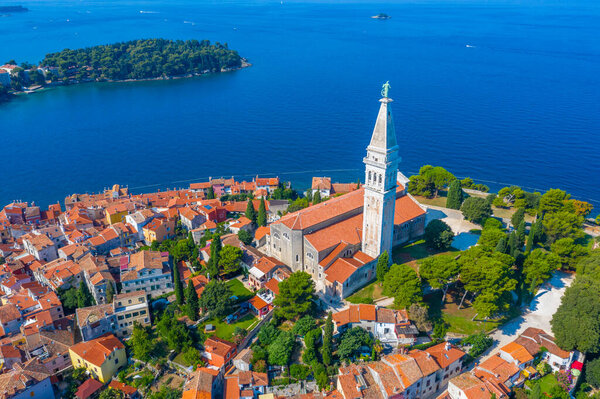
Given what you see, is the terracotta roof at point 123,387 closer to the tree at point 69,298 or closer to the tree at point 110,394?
the tree at point 110,394

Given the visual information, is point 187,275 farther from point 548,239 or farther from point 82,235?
point 548,239

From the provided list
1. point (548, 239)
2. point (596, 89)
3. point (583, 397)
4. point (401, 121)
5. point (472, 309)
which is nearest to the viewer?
point (583, 397)

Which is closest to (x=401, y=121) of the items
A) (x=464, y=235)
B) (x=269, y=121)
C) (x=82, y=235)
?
(x=269, y=121)

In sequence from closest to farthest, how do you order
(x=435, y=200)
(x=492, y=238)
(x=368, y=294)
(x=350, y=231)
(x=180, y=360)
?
(x=180, y=360)
(x=368, y=294)
(x=350, y=231)
(x=492, y=238)
(x=435, y=200)

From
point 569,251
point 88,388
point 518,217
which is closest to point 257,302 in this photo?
point 88,388

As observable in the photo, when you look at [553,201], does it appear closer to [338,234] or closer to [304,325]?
[338,234]

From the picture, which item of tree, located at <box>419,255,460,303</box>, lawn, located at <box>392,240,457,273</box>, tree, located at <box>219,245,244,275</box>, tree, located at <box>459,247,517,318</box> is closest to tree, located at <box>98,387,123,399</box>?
tree, located at <box>219,245,244,275</box>
